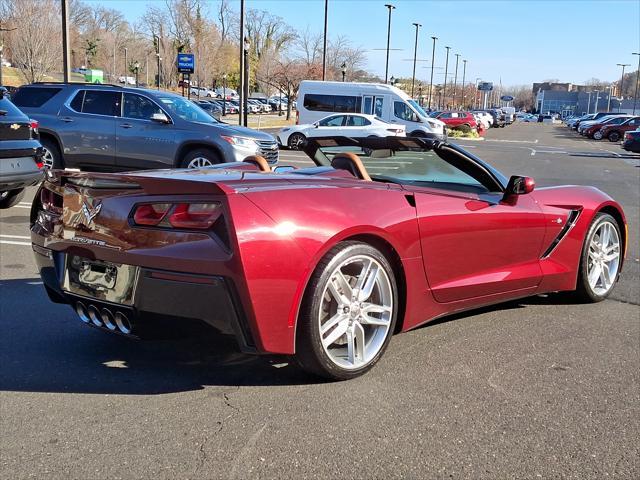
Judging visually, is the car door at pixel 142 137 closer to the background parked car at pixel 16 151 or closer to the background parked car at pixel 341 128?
the background parked car at pixel 16 151

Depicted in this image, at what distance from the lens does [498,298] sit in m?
4.51

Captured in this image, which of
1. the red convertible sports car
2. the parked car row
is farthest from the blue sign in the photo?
the red convertible sports car

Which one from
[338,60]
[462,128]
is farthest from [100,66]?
[462,128]

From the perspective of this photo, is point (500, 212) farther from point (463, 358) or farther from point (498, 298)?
point (463, 358)

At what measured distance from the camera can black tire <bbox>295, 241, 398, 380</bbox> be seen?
3.25 meters

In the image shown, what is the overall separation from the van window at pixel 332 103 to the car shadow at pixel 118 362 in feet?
83.5

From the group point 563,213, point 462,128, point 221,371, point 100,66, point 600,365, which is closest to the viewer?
point 221,371

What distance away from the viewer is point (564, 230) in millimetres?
4879

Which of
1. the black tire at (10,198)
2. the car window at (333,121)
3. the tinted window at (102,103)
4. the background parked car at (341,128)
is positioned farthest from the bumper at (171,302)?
the car window at (333,121)

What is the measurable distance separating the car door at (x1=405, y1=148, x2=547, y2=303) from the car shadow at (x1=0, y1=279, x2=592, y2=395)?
1085 millimetres

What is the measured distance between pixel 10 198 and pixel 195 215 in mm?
6910

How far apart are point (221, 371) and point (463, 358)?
56.6 inches

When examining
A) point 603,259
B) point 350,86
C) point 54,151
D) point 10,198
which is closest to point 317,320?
point 603,259

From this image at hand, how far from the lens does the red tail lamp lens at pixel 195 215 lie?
3049 mm
